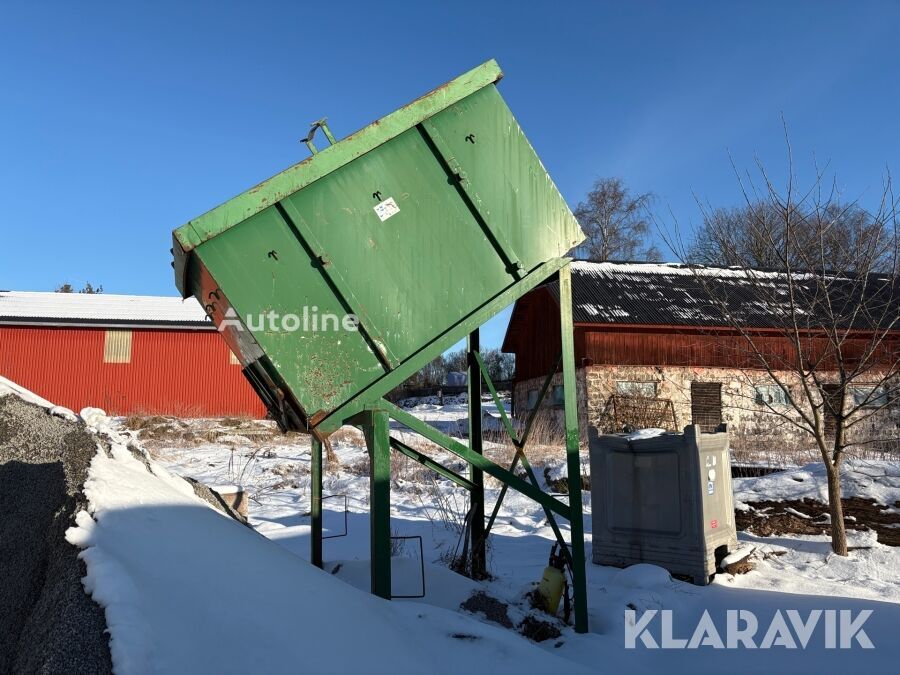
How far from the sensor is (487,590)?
4.62 meters

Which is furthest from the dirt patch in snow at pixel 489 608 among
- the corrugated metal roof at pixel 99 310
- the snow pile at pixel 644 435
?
the corrugated metal roof at pixel 99 310

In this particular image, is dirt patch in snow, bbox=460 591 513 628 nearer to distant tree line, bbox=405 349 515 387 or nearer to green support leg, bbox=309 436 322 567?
green support leg, bbox=309 436 322 567

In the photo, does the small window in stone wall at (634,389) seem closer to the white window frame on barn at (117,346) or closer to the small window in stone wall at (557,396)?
the small window in stone wall at (557,396)

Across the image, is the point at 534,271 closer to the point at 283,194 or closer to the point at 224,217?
the point at 283,194

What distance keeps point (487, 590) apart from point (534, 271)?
2.40 meters

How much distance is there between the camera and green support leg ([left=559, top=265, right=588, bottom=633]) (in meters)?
4.32

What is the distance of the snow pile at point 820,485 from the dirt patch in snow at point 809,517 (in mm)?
133

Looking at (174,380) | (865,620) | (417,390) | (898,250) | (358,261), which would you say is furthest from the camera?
(417,390)

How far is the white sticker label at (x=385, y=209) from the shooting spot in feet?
13.1

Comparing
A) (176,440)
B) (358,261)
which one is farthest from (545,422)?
(358,261)

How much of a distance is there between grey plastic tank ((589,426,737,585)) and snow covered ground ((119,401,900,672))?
0.95ft

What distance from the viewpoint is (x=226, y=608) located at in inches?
107

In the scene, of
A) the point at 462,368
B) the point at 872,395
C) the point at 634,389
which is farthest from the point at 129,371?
the point at 462,368

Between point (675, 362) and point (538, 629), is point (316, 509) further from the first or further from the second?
point (675, 362)
